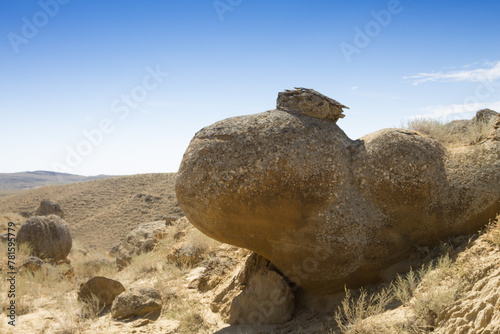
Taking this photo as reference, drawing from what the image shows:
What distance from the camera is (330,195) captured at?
416cm

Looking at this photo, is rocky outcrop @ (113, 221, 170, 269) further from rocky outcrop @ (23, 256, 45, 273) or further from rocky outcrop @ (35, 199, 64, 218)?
rocky outcrop @ (35, 199, 64, 218)

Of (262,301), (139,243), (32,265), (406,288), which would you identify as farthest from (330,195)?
(32,265)

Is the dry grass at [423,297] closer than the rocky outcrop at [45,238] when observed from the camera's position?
Yes

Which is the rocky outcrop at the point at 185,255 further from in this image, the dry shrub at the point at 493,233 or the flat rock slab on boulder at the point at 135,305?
the dry shrub at the point at 493,233

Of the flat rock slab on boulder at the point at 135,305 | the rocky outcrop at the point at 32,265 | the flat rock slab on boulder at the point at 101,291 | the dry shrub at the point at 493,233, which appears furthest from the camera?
the rocky outcrop at the point at 32,265

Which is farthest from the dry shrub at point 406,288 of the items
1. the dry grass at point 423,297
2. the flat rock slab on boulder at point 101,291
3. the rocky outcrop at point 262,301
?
the flat rock slab on boulder at point 101,291

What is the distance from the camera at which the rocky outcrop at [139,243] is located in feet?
30.6

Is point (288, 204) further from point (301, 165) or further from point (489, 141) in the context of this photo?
point (489, 141)

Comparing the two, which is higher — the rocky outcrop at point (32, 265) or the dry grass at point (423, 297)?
the rocky outcrop at point (32, 265)

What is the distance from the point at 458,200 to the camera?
4.17 meters

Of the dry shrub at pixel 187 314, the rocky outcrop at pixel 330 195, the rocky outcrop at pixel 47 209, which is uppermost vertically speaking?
the rocky outcrop at pixel 47 209

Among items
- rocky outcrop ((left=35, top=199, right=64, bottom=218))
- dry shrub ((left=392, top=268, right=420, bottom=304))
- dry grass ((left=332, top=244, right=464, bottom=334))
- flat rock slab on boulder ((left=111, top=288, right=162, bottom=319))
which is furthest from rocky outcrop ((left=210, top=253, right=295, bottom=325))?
rocky outcrop ((left=35, top=199, right=64, bottom=218))

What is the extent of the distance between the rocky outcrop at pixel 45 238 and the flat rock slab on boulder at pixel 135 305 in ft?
23.3

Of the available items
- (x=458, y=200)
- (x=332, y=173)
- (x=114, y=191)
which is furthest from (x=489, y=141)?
(x=114, y=191)
